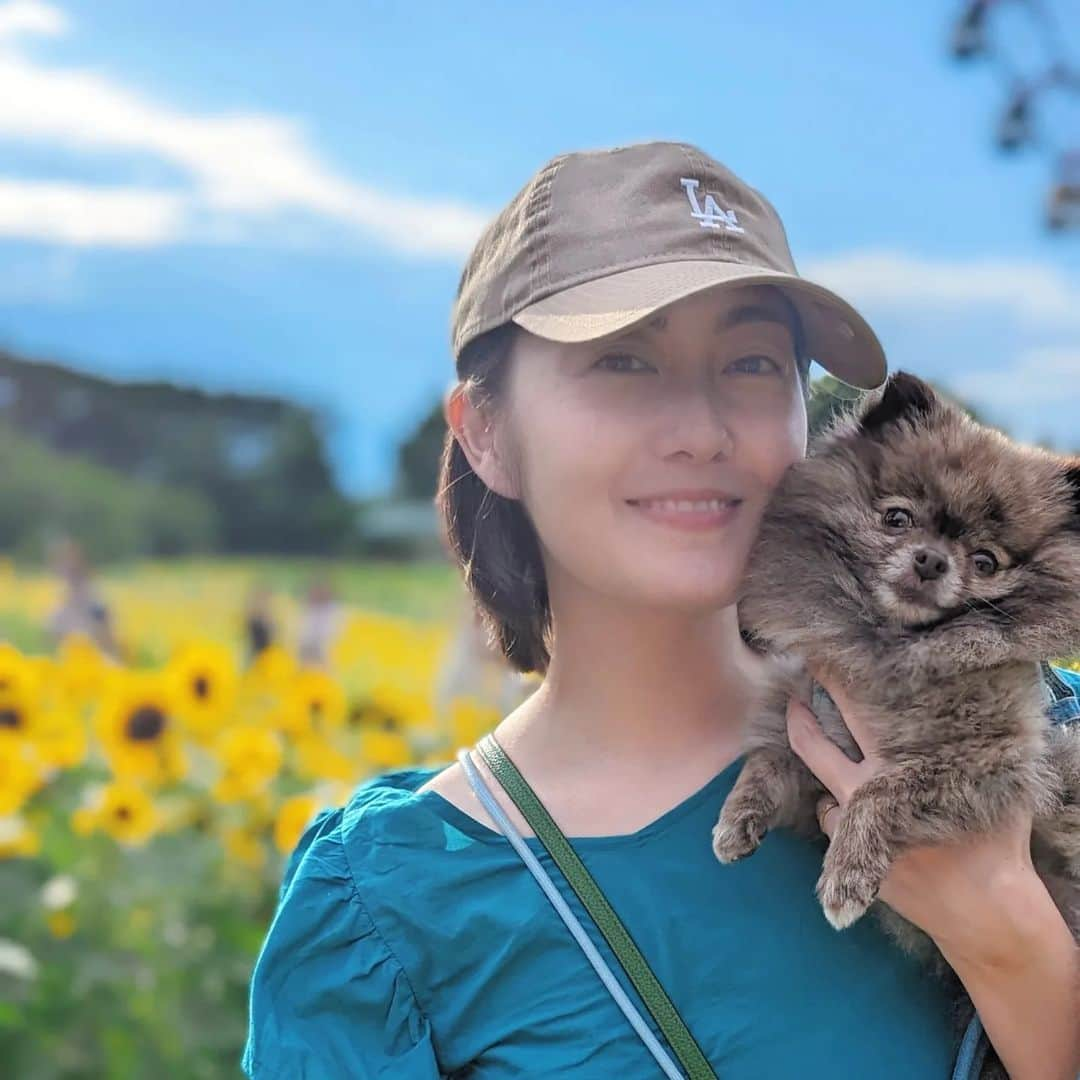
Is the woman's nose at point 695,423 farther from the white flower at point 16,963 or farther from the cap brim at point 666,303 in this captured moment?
the white flower at point 16,963

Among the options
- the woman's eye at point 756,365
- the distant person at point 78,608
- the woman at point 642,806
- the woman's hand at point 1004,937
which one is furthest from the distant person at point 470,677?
the woman's hand at point 1004,937

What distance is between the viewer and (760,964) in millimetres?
1715

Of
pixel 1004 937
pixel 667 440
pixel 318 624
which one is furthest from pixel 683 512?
pixel 318 624

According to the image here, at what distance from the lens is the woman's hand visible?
1661mm

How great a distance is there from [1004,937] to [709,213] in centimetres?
113

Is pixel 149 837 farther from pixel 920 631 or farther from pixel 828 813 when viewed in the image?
pixel 920 631

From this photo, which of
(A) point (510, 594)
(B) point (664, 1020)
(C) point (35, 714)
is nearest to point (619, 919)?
(B) point (664, 1020)

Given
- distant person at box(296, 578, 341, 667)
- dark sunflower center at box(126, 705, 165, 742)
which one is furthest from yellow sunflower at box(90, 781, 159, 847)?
distant person at box(296, 578, 341, 667)

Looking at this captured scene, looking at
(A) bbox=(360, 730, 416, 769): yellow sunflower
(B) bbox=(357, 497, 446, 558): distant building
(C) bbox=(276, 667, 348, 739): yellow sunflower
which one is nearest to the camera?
(C) bbox=(276, 667, 348, 739): yellow sunflower

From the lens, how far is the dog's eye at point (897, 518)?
1.89m

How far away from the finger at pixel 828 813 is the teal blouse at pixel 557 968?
6 cm

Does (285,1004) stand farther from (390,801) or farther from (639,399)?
(639,399)

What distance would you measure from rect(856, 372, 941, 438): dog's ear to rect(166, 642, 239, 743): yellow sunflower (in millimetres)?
2049

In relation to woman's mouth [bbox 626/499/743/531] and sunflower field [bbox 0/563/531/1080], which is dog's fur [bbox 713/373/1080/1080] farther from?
sunflower field [bbox 0/563/531/1080]
